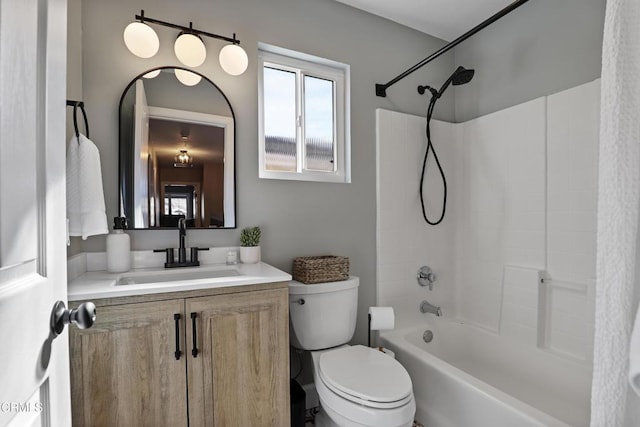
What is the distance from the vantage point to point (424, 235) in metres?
2.39

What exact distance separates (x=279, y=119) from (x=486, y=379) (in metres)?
2.13

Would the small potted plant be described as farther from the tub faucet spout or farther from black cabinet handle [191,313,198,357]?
the tub faucet spout

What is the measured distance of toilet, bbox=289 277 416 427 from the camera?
1259 millimetres

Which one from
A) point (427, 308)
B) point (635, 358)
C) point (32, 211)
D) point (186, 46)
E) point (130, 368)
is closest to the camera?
point (32, 211)

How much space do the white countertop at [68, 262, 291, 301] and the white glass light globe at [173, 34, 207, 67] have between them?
105 centimetres

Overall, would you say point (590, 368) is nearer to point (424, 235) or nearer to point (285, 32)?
point (424, 235)

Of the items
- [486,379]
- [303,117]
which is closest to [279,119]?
[303,117]

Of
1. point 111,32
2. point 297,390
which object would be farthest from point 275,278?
point 111,32

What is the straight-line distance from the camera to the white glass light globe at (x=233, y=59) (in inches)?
67.6

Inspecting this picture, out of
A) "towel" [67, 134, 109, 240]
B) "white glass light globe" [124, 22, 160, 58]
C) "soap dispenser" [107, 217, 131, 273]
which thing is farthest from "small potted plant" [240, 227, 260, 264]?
"white glass light globe" [124, 22, 160, 58]

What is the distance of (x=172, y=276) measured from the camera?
58.4 inches

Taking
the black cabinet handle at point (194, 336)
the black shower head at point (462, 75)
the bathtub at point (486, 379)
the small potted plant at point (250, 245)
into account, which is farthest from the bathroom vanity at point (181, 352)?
the black shower head at point (462, 75)

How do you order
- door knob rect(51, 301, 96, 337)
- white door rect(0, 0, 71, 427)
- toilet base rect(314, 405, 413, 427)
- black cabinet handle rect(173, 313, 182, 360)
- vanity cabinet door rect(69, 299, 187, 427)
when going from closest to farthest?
white door rect(0, 0, 71, 427), door knob rect(51, 301, 96, 337), vanity cabinet door rect(69, 299, 187, 427), black cabinet handle rect(173, 313, 182, 360), toilet base rect(314, 405, 413, 427)

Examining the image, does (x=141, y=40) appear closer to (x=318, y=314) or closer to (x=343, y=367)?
(x=318, y=314)
